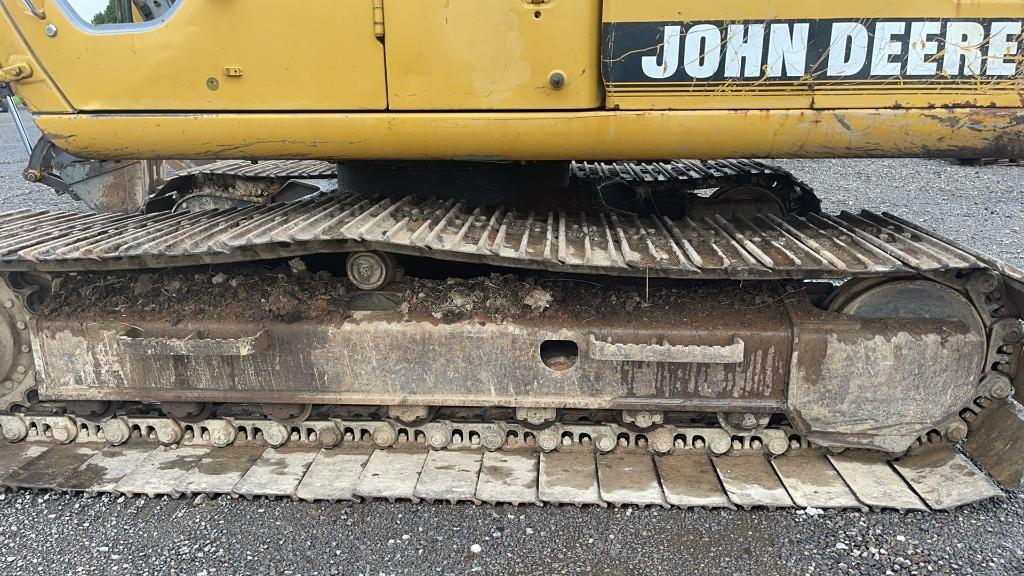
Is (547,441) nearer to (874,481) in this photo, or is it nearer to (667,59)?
(874,481)

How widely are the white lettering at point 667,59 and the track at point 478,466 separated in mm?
1359

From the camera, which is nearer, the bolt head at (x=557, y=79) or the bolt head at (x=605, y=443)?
the bolt head at (x=557, y=79)

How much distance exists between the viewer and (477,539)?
235cm

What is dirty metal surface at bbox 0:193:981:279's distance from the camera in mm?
2195

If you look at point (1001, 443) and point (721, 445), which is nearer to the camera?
point (1001, 443)

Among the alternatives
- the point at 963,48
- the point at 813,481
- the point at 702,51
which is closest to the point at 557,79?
the point at 702,51

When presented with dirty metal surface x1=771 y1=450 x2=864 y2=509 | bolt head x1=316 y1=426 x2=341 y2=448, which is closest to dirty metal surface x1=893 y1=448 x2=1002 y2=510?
dirty metal surface x1=771 y1=450 x2=864 y2=509

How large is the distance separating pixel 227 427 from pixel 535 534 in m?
1.35

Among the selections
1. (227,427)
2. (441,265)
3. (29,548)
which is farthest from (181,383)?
(441,265)

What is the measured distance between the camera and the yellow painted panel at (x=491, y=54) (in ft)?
7.18

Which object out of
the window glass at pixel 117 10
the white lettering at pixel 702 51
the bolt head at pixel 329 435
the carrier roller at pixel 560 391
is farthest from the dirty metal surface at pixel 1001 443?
the window glass at pixel 117 10

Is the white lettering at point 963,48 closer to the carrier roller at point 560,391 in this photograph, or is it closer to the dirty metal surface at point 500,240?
the dirty metal surface at point 500,240

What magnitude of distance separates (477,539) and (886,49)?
2120 millimetres

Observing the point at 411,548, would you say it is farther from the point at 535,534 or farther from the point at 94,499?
the point at 94,499
